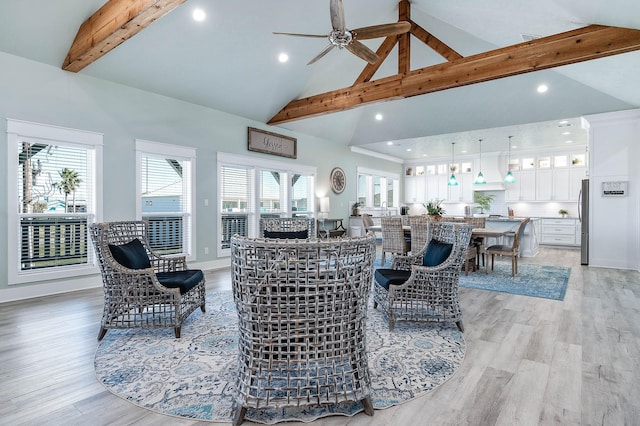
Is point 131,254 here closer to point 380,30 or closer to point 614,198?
point 380,30

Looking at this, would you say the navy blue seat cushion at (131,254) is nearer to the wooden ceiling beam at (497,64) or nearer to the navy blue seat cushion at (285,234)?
the navy blue seat cushion at (285,234)

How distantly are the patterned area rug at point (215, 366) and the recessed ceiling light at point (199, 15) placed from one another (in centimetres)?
362

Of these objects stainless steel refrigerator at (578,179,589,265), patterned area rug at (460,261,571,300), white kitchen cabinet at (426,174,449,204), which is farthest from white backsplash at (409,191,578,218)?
patterned area rug at (460,261,571,300)

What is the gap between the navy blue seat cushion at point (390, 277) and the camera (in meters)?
3.15

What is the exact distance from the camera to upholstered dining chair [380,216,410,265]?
594 centimetres

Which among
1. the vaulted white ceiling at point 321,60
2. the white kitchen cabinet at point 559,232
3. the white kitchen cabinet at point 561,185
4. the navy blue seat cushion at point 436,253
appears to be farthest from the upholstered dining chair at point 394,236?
the white kitchen cabinet at point 561,185

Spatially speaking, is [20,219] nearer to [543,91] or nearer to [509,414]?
[509,414]

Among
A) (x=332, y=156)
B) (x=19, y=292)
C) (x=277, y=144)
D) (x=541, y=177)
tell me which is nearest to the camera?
(x=19, y=292)

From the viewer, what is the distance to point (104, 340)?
289 cm

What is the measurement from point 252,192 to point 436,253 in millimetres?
4539

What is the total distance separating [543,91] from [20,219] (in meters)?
8.41

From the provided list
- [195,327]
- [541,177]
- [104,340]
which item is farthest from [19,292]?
[541,177]

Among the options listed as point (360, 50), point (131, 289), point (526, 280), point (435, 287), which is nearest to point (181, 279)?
point (131, 289)

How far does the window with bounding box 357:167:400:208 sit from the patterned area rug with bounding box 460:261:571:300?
16.4ft
